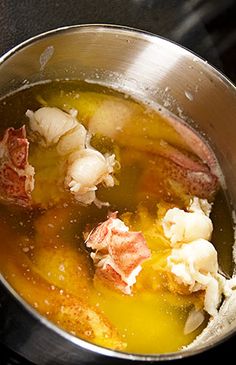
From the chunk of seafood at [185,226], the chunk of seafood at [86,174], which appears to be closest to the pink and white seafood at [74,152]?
the chunk of seafood at [86,174]

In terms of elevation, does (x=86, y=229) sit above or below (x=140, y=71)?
below

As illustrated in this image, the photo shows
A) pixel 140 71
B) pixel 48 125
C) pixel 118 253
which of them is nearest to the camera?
pixel 118 253

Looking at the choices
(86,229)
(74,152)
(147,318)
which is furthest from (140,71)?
(147,318)

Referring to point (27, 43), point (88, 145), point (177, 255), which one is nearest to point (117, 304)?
point (177, 255)

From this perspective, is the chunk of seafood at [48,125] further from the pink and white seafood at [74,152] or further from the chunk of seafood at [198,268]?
the chunk of seafood at [198,268]

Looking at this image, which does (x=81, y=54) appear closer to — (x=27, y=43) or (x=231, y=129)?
(x=27, y=43)

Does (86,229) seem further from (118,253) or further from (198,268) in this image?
(198,268)
